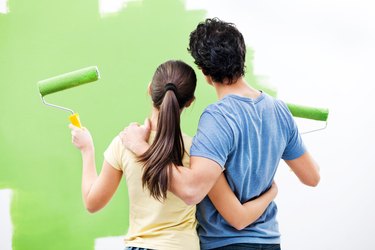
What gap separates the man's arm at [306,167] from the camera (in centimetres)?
133

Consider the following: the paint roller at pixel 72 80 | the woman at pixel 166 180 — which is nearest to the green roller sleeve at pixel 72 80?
the paint roller at pixel 72 80

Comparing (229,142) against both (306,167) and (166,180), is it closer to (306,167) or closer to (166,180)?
(166,180)

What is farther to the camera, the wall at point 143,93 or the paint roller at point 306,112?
the wall at point 143,93

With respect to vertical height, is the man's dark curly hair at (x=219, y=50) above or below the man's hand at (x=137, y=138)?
above

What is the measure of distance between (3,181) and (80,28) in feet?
1.77

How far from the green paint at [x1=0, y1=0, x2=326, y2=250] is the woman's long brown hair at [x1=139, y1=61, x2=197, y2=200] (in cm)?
61

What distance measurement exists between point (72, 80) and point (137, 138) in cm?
37

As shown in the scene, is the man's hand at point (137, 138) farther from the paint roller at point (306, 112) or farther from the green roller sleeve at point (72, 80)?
the paint roller at point (306, 112)

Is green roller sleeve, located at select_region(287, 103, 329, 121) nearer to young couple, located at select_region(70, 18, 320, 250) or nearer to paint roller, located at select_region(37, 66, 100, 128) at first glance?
young couple, located at select_region(70, 18, 320, 250)

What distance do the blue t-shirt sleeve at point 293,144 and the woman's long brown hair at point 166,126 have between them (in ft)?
0.79

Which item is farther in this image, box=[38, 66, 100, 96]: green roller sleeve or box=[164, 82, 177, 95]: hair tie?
box=[38, 66, 100, 96]: green roller sleeve

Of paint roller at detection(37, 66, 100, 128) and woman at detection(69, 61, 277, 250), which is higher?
Result: paint roller at detection(37, 66, 100, 128)

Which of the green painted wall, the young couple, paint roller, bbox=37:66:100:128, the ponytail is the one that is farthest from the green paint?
the ponytail

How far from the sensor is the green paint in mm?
1720
